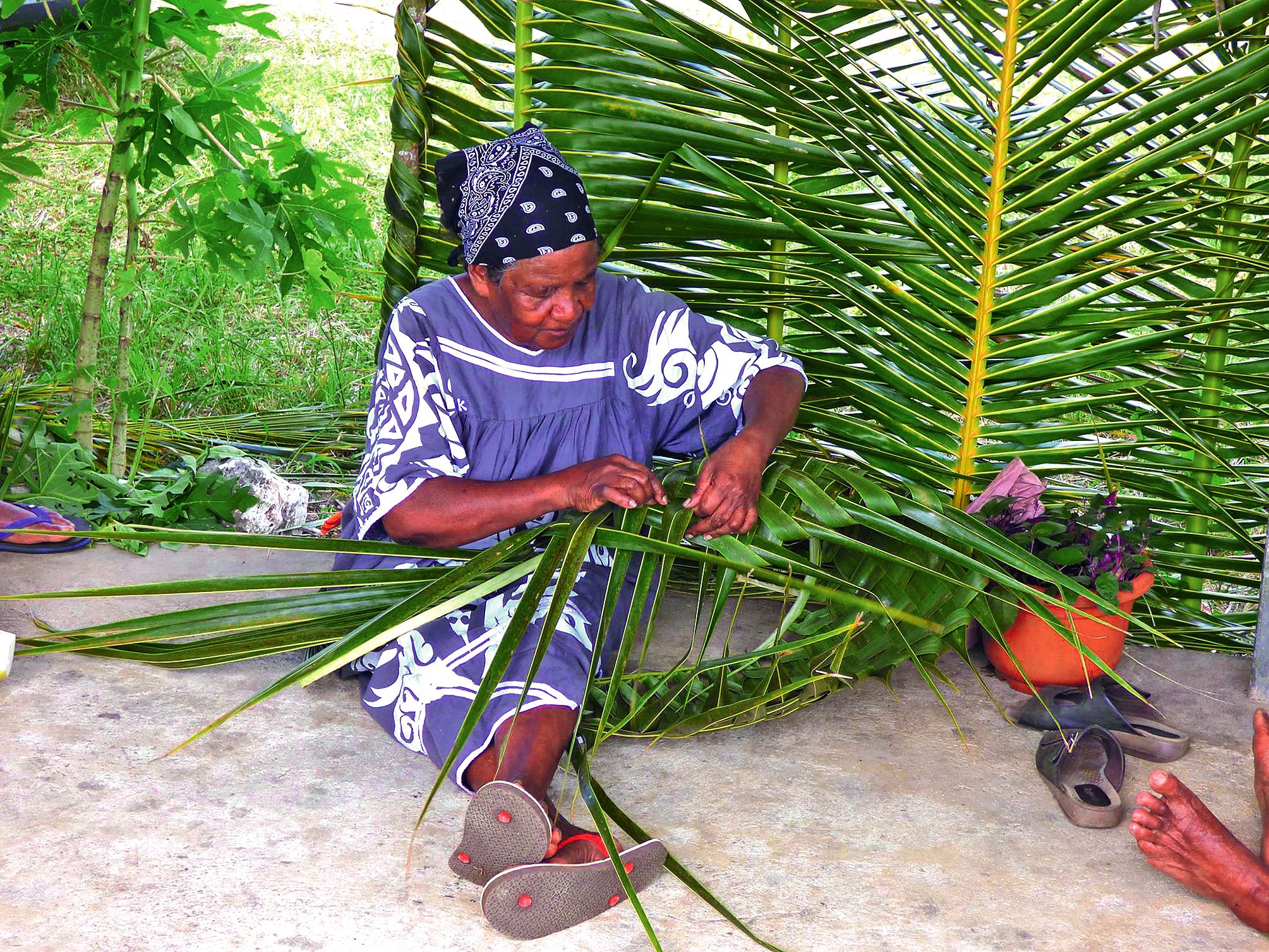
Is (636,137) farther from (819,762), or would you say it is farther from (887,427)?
(819,762)

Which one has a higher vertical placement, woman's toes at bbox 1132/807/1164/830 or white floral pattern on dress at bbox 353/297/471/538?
white floral pattern on dress at bbox 353/297/471/538

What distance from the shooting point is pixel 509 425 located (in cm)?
227

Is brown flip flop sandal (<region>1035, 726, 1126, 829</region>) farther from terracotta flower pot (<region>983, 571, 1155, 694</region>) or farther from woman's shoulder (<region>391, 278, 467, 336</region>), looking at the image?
woman's shoulder (<region>391, 278, 467, 336</region>)

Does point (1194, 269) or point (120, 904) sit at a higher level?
point (1194, 269)

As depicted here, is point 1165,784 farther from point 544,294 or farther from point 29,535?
point 29,535

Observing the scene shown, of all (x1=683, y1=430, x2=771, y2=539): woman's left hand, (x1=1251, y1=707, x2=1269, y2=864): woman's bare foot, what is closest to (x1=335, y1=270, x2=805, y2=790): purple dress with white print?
(x1=683, y1=430, x2=771, y2=539): woman's left hand

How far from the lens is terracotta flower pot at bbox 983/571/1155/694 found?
7.63 ft

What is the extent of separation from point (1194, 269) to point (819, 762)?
1412 millimetres

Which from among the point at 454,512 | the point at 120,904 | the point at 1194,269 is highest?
the point at 1194,269

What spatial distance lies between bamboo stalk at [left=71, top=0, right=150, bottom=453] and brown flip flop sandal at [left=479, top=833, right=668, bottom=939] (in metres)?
2.21

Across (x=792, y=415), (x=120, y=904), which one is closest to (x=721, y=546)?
(x=792, y=415)

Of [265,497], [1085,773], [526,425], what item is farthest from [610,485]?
[265,497]

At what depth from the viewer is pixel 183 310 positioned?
5047mm

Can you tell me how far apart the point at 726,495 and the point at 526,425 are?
0.43 m
